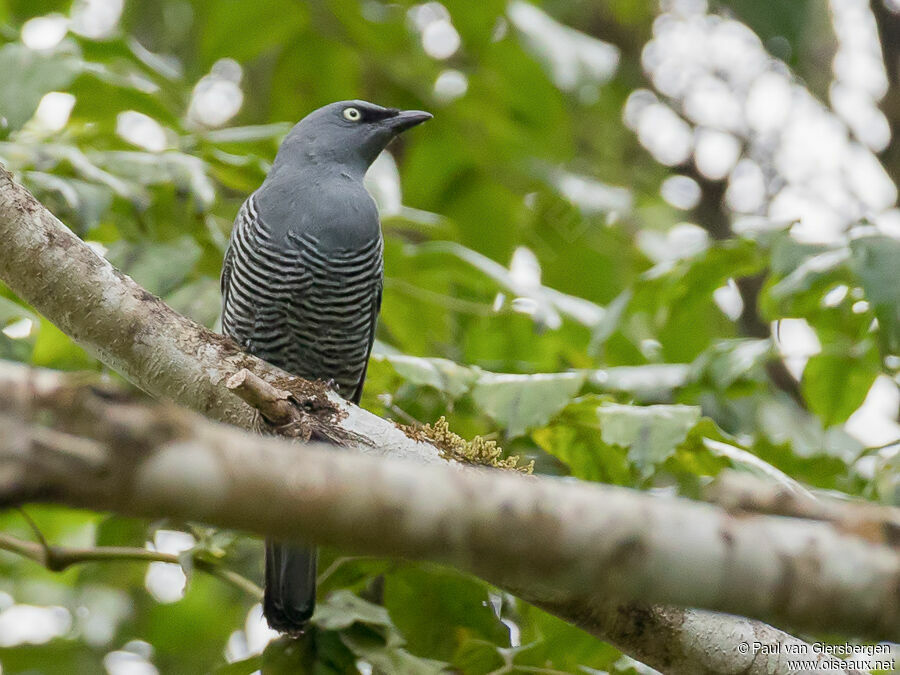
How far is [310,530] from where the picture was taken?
46.3 inches

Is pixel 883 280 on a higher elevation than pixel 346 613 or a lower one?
higher

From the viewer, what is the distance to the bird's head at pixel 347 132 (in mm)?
4359

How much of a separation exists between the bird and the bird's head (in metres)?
0.12

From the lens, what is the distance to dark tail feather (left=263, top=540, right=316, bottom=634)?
3127 mm

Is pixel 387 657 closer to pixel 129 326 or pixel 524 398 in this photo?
pixel 524 398

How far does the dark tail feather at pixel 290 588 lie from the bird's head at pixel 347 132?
1791mm

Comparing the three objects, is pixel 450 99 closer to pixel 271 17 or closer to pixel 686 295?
Result: pixel 271 17

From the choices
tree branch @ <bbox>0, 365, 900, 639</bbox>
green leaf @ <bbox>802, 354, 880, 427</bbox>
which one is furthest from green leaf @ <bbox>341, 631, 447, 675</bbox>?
tree branch @ <bbox>0, 365, 900, 639</bbox>

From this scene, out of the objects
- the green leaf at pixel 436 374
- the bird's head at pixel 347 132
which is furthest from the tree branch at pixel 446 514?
the bird's head at pixel 347 132

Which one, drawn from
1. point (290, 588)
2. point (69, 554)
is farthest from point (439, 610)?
point (69, 554)

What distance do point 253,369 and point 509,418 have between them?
0.70 metres

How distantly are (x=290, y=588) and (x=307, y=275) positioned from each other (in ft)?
4.16

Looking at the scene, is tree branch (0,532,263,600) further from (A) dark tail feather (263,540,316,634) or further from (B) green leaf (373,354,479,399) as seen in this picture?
(B) green leaf (373,354,479,399)

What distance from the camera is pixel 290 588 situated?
124 inches
